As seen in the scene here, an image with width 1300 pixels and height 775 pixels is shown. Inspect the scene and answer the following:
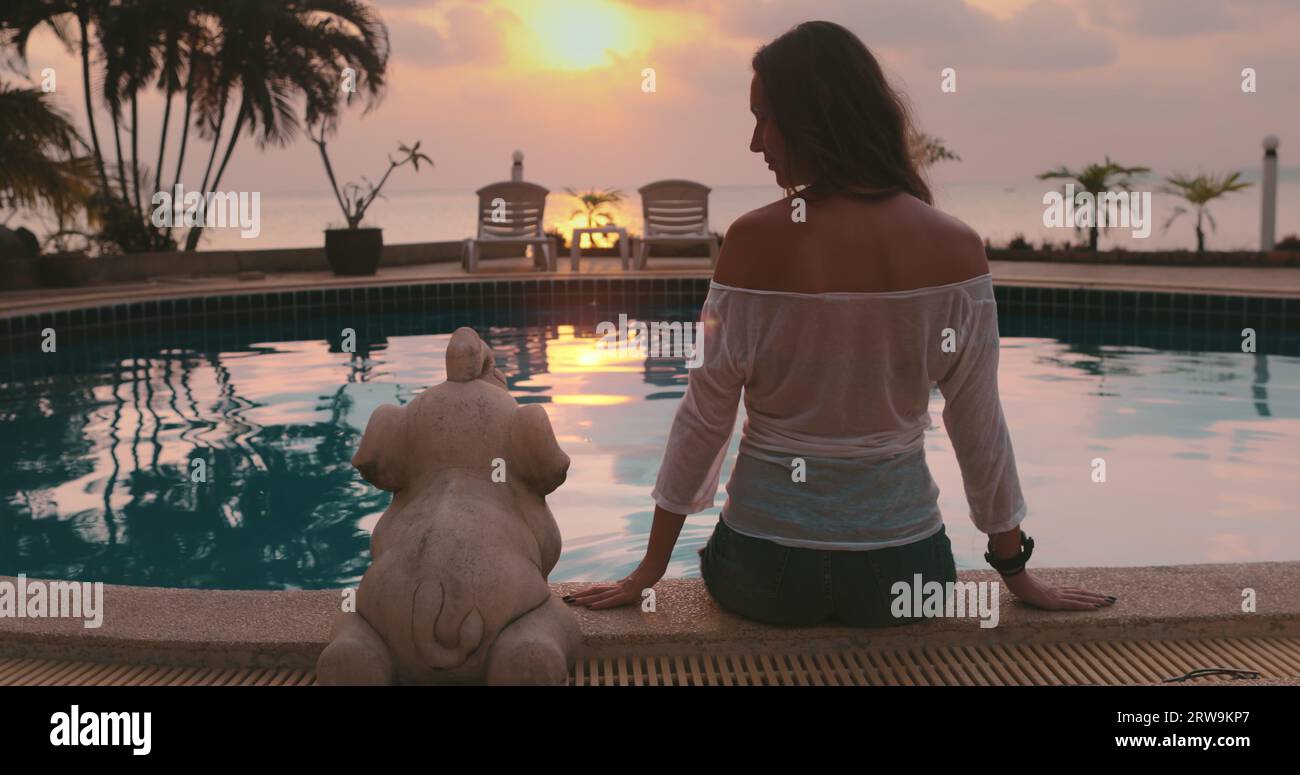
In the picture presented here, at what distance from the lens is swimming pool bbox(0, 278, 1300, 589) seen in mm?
4340

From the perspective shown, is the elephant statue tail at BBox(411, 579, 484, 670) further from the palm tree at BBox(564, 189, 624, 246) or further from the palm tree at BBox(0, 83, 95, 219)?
the palm tree at BBox(564, 189, 624, 246)

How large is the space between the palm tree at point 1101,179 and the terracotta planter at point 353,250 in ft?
25.4

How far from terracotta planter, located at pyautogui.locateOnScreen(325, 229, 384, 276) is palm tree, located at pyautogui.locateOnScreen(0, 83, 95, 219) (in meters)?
2.55

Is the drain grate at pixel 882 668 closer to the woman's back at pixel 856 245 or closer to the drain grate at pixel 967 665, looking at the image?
the drain grate at pixel 967 665

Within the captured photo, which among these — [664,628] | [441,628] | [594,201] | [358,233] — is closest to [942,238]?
[664,628]

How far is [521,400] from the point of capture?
682cm

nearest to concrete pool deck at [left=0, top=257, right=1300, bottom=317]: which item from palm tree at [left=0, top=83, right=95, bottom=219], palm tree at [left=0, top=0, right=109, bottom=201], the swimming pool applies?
the swimming pool

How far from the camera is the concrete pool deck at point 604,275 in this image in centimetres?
949

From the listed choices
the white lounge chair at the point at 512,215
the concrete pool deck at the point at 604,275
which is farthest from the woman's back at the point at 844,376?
the white lounge chair at the point at 512,215

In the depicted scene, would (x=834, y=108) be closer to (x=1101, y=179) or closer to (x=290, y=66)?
(x=290, y=66)
